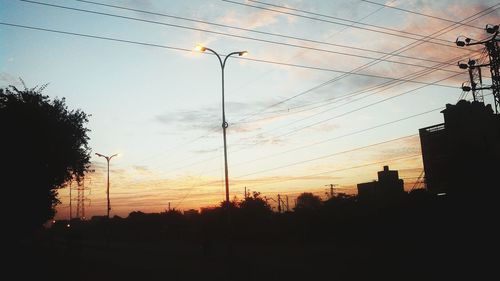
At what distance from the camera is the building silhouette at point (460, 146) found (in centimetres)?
5088

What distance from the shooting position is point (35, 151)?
3809 centimetres

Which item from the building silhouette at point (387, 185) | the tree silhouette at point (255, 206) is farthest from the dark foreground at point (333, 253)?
the building silhouette at point (387, 185)

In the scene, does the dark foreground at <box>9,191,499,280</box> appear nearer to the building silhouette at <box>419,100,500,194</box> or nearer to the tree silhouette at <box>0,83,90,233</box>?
the tree silhouette at <box>0,83,90,233</box>

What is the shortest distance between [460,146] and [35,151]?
49.1 metres

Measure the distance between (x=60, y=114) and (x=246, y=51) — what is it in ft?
70.0

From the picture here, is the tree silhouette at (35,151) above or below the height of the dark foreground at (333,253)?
above

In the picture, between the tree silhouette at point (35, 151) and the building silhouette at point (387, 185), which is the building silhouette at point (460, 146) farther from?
the tree silhouette at point (35, 151)

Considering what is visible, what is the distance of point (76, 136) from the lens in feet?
145

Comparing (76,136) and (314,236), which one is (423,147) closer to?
(314,236)

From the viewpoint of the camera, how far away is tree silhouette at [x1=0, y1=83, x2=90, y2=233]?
36.2 meters

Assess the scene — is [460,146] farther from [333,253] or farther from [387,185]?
[387,185]

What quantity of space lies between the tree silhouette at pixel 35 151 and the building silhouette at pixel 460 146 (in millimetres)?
40473

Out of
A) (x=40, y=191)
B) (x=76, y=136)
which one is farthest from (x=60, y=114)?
(x=40, y=191)

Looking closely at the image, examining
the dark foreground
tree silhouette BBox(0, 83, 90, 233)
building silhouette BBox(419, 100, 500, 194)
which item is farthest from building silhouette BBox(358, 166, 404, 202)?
tree silhouette BBox(0, 83, 90, 233)
